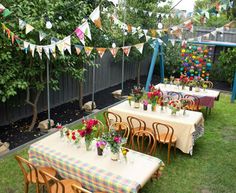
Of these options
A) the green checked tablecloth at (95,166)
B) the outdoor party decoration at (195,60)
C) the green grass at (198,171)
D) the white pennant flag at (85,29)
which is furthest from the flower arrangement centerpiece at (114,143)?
the outdoor party decoration at (195,60)

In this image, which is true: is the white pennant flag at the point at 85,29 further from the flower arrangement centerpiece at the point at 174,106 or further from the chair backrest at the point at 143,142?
the flower arrangement centerpiece at the point at 174,106

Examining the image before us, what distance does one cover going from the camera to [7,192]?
4027mm

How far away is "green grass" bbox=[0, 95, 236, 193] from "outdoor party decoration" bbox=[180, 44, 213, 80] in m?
4.94

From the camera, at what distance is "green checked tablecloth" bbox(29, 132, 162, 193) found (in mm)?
3203

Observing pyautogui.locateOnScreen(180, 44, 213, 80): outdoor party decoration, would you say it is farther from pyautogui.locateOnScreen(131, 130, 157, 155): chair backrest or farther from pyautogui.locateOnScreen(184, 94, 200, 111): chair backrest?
pyautogui.locateOnScreen(131, 130, 157, 155): chair backrest

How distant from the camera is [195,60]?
11.0m

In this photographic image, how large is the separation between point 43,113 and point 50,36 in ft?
8.22

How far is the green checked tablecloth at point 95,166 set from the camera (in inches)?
126

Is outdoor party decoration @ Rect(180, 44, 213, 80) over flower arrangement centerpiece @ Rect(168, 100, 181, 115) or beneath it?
over

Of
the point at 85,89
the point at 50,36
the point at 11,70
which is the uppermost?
the point at 50,36

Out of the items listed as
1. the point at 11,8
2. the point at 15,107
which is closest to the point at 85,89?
the point at 15,107

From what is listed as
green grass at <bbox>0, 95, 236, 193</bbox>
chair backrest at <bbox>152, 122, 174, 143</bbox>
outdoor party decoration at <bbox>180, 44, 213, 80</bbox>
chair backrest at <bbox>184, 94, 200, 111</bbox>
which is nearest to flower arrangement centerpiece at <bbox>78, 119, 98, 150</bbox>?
green grass at <bbox>0, 95, 236, 193</bbox>

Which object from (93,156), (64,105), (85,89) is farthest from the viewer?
(85,89)

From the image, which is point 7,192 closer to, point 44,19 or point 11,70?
point 11,70
